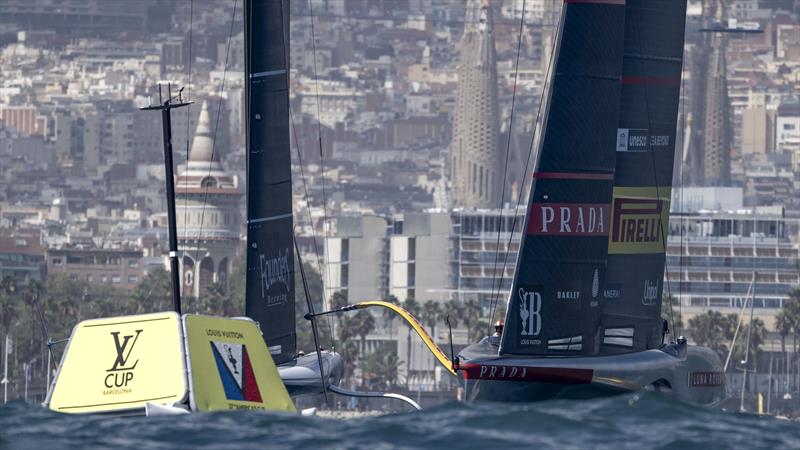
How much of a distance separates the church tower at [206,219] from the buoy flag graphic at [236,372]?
474 feet

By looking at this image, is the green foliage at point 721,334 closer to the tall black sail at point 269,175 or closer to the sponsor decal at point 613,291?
the sponsor decal at point 613,291

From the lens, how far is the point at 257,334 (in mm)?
30969

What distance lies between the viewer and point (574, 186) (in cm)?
3775

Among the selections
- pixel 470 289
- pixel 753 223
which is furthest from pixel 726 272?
pixel 470 289

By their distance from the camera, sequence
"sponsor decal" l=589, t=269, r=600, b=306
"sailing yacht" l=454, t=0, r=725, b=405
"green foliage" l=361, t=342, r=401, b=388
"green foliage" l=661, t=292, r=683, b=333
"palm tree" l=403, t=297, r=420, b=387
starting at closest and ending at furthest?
"sailing yacht" l=454, t=0, r=725, b=405 → "sponsor decal" l=589, t=269, r=600, b=306 → "green foliage" l=661, t=292, r=683, b=333 → "green foliage" l=361, t=342, r=401, b=388 → "palm tree" l=403, t=297, r=420, b=387

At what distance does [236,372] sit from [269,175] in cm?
1109

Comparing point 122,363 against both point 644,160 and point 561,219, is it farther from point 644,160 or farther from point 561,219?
point 644,160

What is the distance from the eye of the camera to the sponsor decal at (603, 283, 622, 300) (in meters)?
40.4

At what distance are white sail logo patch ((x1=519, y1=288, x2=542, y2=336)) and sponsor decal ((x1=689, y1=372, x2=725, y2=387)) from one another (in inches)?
125

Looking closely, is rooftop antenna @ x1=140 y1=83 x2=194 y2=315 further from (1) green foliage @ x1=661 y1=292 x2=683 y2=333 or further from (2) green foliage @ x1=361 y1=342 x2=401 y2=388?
(2) green foliage @ x1=361 y1=342 x2=401 y2=388

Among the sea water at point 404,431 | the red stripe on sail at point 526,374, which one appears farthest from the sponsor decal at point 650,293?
the sea water at point 404,431

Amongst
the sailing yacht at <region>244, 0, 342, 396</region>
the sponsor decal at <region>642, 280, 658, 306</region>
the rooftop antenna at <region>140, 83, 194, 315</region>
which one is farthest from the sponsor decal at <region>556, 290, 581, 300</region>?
the rooftop antenna at <region>140, 83, 194, 315</region>

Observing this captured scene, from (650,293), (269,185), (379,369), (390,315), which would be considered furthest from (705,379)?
(390,315)

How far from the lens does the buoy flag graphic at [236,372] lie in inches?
1168
